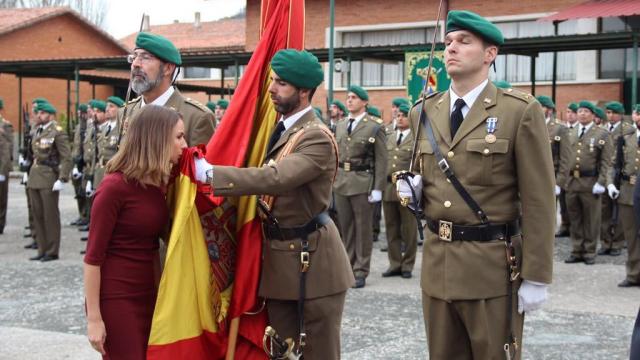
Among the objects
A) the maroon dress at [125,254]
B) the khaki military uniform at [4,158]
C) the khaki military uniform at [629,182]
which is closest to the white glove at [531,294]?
the maroon dress at [125,254]

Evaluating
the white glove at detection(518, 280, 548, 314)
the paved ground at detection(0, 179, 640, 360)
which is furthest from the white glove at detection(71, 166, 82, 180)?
the white glove at detection(518, 280, 548, 314)

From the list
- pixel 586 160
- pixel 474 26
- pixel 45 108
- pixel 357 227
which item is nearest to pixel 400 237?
pixel 357 227

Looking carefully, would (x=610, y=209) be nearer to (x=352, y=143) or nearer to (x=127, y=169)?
(x=352, y=143)

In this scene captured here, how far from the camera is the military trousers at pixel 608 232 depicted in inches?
510

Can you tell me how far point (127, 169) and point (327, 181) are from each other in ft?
3.20

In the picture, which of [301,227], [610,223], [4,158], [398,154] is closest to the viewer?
[301,227]

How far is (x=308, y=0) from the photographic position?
30.0m

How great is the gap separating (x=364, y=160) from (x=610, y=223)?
4.66 meters

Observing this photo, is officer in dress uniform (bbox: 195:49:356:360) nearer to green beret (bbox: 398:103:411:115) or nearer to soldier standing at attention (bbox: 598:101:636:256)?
green beret (bbox: 398:103:411:115)

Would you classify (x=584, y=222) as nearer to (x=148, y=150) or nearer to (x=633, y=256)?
(x=633, y=256)

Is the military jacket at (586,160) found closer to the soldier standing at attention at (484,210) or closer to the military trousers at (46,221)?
the military trousers at (46,221)

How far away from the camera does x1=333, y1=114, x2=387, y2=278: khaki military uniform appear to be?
10.6m

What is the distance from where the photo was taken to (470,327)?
13.3ft

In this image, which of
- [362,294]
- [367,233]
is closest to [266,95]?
[362,294]
